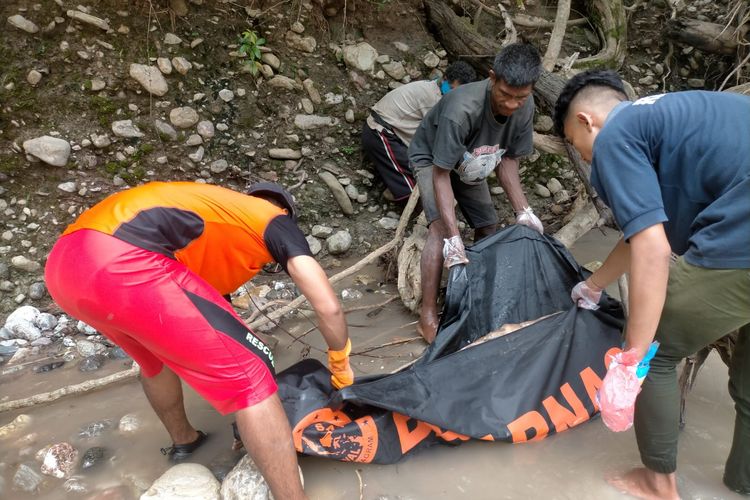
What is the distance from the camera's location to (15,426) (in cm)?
196

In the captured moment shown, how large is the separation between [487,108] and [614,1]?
2605 millimetres

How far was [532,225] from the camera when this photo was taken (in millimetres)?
2332

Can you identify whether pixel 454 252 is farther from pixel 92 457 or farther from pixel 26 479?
pixel 26 479

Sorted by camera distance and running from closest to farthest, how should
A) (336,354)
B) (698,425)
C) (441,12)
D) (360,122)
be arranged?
(336,354) → (698,425) → (360,122) → (441,12)

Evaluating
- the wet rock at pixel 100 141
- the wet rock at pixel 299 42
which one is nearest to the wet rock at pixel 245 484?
the wet rock at pixel 100 141

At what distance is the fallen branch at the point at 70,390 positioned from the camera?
1.96 meters

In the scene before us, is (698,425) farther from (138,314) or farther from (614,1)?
(614,1)

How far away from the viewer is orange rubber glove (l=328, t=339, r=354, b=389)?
1624 mm

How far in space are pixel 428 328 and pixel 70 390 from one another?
1.45 meters

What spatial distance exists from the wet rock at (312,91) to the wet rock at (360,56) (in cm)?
35

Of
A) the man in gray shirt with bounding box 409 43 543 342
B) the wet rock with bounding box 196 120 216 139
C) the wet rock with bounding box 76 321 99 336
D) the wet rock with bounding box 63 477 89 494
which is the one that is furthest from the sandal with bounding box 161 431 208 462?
the wet rock with bounding box 196 120 216 139

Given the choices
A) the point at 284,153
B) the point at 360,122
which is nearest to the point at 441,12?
the point at 360,122

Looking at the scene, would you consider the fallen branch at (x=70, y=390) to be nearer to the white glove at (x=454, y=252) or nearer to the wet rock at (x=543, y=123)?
the white glove at (x=454, y=252)

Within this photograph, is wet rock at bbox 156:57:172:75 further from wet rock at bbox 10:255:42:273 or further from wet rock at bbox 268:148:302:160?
wet rock at bbox 10:255:42:273
